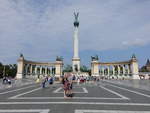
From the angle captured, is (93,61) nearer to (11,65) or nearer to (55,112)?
(11,65)

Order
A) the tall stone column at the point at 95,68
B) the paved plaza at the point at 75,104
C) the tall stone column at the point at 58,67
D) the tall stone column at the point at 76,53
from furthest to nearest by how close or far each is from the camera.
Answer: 1. the tall stone column at the point at 58,67
2. the tall stone column at the point at 95,68
3. the tall stone column at the point at 76,53
4. the paved plaza at the point at 75,104

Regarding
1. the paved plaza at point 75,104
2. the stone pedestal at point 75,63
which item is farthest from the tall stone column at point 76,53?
the paved plaza at point 75,104

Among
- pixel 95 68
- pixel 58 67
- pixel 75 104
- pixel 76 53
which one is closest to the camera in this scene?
pixel 75 104

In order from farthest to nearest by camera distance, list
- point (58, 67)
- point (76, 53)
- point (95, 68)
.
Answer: point (58, 67) → point (95, 68) → point (76, 53)

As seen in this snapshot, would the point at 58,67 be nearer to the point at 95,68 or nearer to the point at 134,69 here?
the point at 95,68

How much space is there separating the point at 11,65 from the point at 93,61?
185ft

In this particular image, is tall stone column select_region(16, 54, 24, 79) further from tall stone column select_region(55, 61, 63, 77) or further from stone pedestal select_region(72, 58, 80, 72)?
stone pedestal select_region(72, 58, 80, 72)

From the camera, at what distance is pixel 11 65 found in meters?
129

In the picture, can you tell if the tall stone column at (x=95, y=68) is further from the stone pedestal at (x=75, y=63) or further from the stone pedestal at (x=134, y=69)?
the stone pedestal at (x=134, y=69)

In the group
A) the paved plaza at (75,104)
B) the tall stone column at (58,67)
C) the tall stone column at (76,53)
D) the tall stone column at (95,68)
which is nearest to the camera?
the paved plaza at (75,104)

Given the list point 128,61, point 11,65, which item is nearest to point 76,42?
point 128,61

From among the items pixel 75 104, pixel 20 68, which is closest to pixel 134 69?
pixel 20 68

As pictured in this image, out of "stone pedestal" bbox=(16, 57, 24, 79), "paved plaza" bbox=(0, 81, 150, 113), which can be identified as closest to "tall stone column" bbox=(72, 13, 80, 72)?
"stone pedestal" bbox=(16, 57, 24, 79)

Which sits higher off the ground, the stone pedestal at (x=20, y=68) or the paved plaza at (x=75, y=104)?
the stone pedestal at (x=20, y=68)
